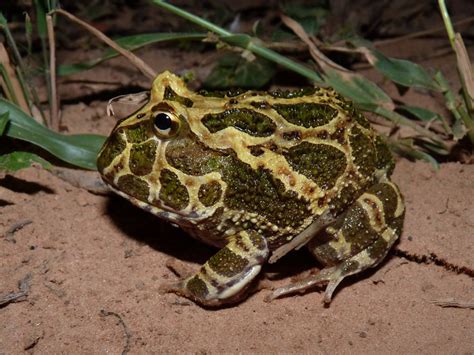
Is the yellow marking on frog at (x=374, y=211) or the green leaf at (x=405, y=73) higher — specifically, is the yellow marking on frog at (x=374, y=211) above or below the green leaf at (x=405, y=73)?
below

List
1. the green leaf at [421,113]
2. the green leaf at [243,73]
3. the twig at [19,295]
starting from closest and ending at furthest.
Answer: the twig at [19,295] → the green leaf at [421,113] → the green leaf at [243,73]

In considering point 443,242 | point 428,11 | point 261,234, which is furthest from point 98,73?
point 428,11

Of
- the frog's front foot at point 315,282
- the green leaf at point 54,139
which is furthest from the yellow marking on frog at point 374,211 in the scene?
the green leaf at point 54,139

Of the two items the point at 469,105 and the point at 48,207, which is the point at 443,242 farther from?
the point at 48,207

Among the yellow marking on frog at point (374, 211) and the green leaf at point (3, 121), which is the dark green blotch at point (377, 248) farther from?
the green leaf at point (3, 121)

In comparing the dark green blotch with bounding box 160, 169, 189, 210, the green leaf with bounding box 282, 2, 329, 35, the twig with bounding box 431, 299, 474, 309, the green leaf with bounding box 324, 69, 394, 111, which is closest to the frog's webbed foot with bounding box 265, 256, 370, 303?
the twig with bounding box 431, 299, 474, 309

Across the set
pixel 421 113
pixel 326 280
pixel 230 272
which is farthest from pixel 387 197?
pixel 421 113

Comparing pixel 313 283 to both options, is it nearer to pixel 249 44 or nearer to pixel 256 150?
pixel 256 150
